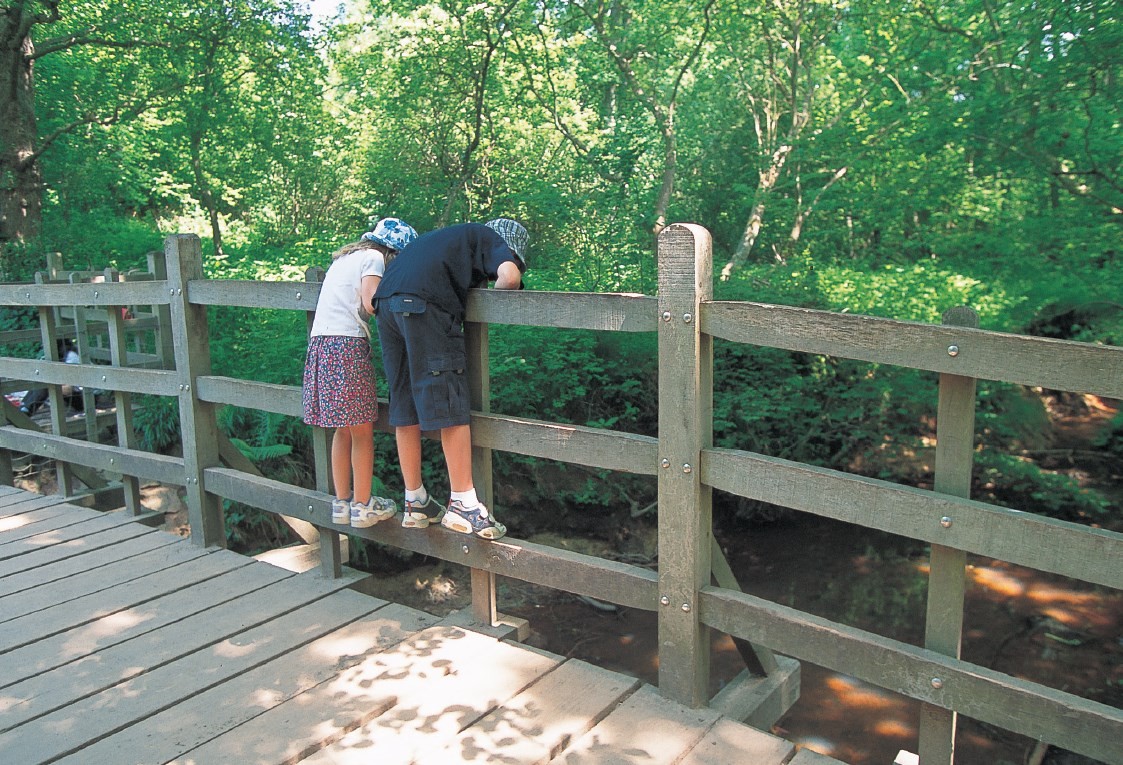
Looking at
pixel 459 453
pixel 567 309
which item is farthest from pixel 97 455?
pixel 567 309

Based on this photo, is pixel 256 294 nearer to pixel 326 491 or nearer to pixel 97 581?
pixel 326 491

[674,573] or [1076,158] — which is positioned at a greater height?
[1076,158]

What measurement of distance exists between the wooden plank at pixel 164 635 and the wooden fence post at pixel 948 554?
248cm

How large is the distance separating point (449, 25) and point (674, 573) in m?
11.8

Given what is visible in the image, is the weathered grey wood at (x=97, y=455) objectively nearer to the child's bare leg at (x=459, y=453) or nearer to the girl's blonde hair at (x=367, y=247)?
the girl's blonde hair at (x=367, y=247)

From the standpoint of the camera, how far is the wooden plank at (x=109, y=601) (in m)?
3.75

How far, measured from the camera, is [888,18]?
11633 mm

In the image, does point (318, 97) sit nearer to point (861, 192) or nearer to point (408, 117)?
point (408, 117)

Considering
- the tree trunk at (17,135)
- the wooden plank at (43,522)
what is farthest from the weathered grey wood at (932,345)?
the tree trunk at (17,135)

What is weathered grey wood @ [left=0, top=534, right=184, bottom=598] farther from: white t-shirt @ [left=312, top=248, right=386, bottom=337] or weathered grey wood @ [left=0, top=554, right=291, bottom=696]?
white t-shirt @ [left=312, top=248, right=386, bottom=337]

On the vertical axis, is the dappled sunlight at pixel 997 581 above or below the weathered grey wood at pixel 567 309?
below

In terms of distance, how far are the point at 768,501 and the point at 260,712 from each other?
1753 mm

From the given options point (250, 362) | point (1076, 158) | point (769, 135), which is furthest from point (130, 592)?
point (769, 135)

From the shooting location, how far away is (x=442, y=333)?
11.0ft
